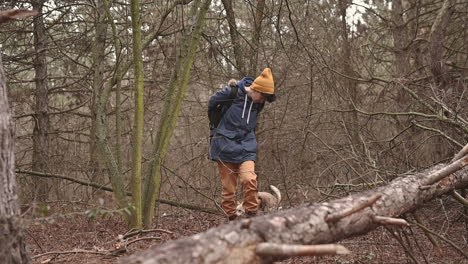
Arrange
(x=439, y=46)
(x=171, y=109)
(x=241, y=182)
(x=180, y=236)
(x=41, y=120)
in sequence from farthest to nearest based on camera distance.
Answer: (x=41, y=120)
(x=439, y=46)
(x=171, y=109)
(x=241, y=182)
(x=180, y=236)

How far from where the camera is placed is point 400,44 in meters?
9.23

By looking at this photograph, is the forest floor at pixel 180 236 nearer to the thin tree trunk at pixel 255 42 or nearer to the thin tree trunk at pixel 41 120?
the thin tree trunk at pixel 41 120

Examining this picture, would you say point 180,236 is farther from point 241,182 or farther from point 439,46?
point 439,46

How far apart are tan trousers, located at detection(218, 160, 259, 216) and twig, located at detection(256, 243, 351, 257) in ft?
10.2

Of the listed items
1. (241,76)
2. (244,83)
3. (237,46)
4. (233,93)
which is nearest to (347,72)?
(241,76)

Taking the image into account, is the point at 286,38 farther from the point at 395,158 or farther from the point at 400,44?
the point at 395,158

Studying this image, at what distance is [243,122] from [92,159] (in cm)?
446

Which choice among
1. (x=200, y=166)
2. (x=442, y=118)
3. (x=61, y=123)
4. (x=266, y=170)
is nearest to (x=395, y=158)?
(x=442, y=118)

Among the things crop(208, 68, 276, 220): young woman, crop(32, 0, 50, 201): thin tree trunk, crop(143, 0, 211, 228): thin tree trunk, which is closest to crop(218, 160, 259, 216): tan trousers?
crop(208, 68, 276, 220): young woman

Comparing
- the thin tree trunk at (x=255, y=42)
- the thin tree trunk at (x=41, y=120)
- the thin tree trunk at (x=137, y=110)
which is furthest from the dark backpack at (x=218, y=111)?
the thin tree trunk at (x=41, y=120)

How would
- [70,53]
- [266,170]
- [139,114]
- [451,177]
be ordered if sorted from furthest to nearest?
[266,170], [70,53], [139,114], [451,177]

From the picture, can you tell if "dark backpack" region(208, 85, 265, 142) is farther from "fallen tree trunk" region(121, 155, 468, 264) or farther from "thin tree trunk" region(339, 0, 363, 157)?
"thin tree trunk" region(339, 0, 363, 157)

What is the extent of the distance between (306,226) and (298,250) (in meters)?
0.51

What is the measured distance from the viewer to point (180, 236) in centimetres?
548
